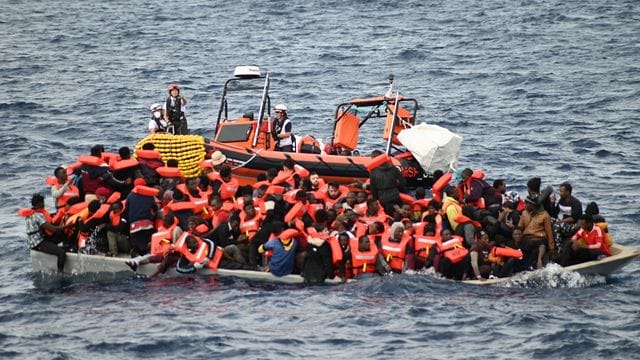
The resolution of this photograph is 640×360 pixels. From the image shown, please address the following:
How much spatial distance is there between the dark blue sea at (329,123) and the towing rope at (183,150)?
3.32 metres

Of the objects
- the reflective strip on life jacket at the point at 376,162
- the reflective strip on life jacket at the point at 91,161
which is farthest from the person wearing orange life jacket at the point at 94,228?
the reflective strip on life jacket at the point at 376,162

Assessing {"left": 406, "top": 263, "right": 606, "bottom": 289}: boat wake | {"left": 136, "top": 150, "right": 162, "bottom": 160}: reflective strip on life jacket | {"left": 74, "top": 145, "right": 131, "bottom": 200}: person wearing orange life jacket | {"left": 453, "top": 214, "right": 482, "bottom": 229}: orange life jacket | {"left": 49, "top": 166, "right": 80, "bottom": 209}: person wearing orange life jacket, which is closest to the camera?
{"left": 406, "top": 263, "right": 606, "bottom": 289}: boat wake

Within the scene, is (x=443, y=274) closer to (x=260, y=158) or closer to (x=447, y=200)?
(x=447, y=200)

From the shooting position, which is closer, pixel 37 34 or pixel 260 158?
pixel 260 158

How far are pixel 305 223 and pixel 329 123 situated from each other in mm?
15075

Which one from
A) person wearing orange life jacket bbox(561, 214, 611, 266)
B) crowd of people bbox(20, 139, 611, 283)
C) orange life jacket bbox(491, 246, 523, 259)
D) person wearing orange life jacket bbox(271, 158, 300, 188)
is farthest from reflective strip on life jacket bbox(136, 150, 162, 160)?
person wearing orange life jacket bbox(561, 214, 611, 266)

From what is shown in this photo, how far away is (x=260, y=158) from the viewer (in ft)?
90.5

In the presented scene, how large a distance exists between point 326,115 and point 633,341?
809 inches

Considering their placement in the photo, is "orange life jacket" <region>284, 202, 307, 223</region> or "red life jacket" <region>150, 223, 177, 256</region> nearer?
"orange life jacket" <region>284, 202, 307, 223</region>

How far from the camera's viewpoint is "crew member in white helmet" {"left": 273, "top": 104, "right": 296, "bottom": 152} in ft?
94.7

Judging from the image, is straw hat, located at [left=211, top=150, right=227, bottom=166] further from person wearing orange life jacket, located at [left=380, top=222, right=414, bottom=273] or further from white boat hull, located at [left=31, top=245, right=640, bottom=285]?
person wearing orange life jacket, located at [left=380, top=222, right=414, bottom=273]

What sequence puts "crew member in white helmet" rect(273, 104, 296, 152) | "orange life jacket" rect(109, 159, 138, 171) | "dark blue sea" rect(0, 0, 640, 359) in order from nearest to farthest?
1. "dark blue sea" rect(0, 0, 640, 359)
2. "orange life jacket" rect(109, 159, 138, 171)
3. "crew member in white helmet" rect(273, 104, 296, 152)

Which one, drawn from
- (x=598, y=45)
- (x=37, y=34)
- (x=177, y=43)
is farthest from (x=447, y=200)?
(x=37, y=34)

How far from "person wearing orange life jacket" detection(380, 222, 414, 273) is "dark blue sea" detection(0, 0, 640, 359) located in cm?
29
